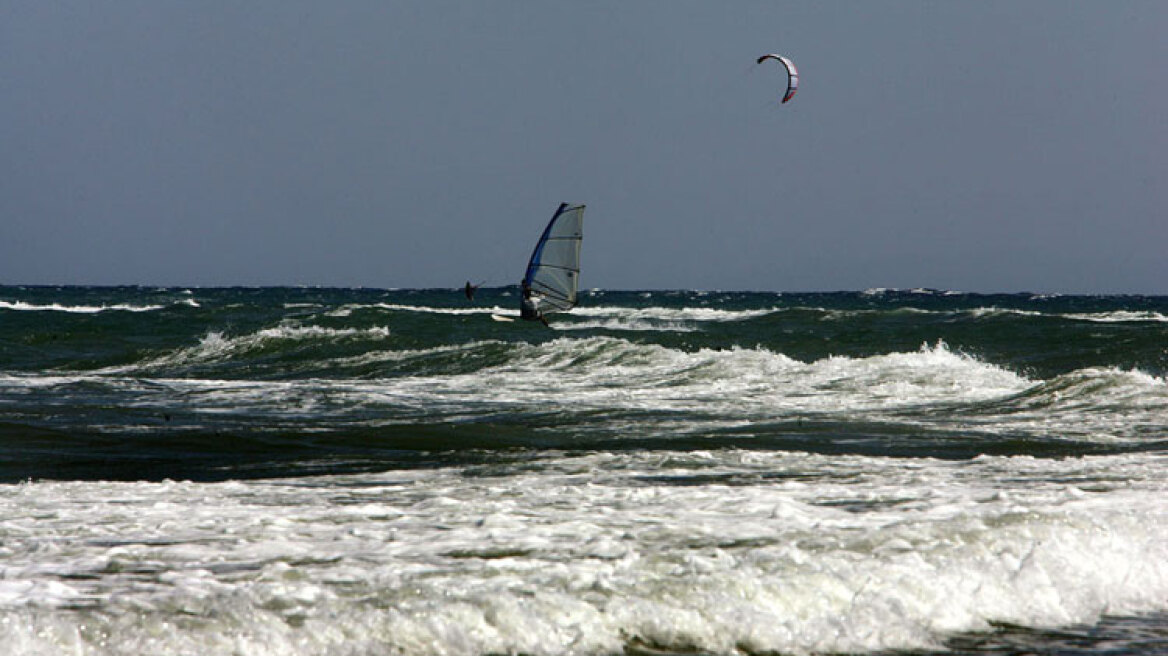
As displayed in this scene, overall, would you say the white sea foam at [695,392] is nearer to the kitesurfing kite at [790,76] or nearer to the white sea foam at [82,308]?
the kitesurfing kite at [790,76]

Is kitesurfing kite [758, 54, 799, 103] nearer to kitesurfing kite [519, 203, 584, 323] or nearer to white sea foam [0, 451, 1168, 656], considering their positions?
kitesurfing kite [519, 203, 584, 323]

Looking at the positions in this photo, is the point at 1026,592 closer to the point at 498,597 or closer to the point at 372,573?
the point at 498,597

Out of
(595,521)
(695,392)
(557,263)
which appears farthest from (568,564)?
(557,263)

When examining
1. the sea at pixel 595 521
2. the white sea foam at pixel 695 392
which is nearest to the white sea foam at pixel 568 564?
the sea at pixel 595 521

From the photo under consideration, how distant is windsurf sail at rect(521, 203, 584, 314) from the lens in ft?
84.4

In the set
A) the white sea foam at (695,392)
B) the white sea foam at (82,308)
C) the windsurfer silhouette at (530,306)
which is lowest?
the white sea foam at (82,308)

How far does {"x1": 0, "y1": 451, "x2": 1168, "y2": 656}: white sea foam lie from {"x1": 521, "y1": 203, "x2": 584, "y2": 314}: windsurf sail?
57.7 ft

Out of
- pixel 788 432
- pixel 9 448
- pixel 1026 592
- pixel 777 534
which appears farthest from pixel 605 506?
pixel 9 448

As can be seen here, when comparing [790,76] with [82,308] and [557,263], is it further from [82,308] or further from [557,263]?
[82,308]

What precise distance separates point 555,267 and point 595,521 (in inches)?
784

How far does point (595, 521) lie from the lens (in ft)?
22.2

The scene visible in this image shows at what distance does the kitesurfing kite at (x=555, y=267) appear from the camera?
84.4 feet

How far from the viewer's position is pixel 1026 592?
5.46m

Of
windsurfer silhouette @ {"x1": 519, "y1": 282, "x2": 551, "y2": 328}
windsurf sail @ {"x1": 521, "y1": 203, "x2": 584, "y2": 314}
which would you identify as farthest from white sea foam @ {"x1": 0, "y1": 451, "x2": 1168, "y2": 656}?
windsurfer silhouette @ {"x1": 519, "y1": 282, "x2": 551, "y2": 328}
